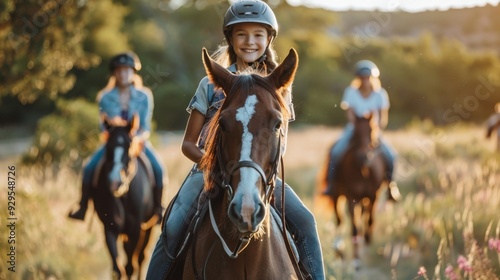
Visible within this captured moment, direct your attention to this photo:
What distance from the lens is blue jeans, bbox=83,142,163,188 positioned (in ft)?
35.9

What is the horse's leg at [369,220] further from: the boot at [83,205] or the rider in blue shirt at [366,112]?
the boot at [83,205]

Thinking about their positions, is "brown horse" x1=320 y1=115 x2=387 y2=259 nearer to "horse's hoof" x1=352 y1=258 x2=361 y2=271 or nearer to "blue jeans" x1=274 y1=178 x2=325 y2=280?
"horse's hoof" x1=352 y1=258 x2=361 y2=271

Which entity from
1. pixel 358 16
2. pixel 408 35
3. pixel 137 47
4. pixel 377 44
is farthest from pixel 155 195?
pixel 358 16

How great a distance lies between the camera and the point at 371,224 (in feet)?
43.5

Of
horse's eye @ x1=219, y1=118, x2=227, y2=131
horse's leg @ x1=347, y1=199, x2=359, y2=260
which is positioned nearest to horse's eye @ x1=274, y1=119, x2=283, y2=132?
horse's eye @ x1=219, y1=118, x2=227, y2=131

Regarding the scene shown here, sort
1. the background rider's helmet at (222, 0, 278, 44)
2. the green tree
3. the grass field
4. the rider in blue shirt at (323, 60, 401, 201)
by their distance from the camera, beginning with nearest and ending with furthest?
the background rider's helmet at (222, 0, 278, 44) < the grass field < the green tree < the rider in blue shirt at (323, 60, 401, 201)

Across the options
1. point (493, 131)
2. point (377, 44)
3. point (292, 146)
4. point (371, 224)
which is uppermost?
point (377, 44)

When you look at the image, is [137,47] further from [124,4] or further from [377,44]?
[377,44]

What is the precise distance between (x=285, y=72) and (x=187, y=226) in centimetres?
123

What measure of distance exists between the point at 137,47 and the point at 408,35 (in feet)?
108

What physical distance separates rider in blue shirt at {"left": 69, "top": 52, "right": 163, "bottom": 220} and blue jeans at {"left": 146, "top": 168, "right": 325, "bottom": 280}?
5566 millimetres

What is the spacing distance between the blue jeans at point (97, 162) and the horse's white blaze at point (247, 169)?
691 cm

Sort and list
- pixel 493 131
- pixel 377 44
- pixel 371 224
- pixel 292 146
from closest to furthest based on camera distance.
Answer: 1. pixel 371 224
2. pixel 493 131
3. pixel 292 146
4. pixel 377 44

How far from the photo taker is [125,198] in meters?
10.7
